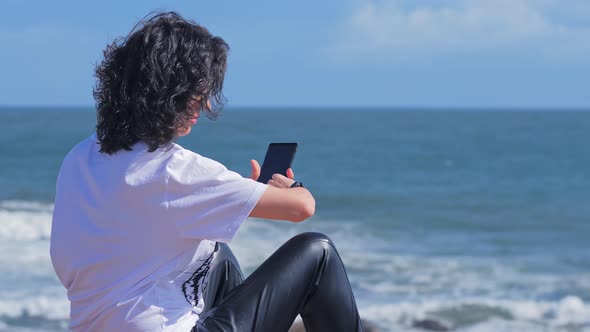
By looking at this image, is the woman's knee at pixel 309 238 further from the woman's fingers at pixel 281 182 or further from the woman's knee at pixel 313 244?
the woman's fingers at pixel 281 182

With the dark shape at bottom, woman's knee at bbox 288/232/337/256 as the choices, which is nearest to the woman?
woman's knee at bbox 288/232/337/256

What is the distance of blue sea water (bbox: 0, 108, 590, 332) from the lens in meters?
10.1

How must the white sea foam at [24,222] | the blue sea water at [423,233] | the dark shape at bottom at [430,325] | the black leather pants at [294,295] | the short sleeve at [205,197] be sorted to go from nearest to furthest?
the short sleeve at [205,197], the black leather pants at [294,295], the dark shape at bottom at [430,325], the blue sea water at [423,233], the white sea foam at [24,222]

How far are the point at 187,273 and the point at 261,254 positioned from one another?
10.4m

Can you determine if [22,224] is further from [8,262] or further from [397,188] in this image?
[397,188]

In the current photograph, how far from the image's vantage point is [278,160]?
2.85 metres

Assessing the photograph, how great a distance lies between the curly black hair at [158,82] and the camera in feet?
7.48

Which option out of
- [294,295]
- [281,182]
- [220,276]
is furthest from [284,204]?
[220,276]

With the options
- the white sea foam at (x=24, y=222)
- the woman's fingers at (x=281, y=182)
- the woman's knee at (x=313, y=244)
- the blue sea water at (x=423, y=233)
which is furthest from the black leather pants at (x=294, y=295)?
the white sea foam at (x=24, y=222)

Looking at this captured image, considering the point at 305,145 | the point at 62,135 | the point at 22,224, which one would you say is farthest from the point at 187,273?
the point at 62,135

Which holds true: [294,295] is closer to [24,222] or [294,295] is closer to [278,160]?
[278,160]

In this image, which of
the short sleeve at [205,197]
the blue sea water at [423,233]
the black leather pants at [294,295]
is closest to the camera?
the short sleeve at [205,197]

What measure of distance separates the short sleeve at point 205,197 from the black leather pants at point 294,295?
0.29 metres

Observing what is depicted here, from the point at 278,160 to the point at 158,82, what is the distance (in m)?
0.68
